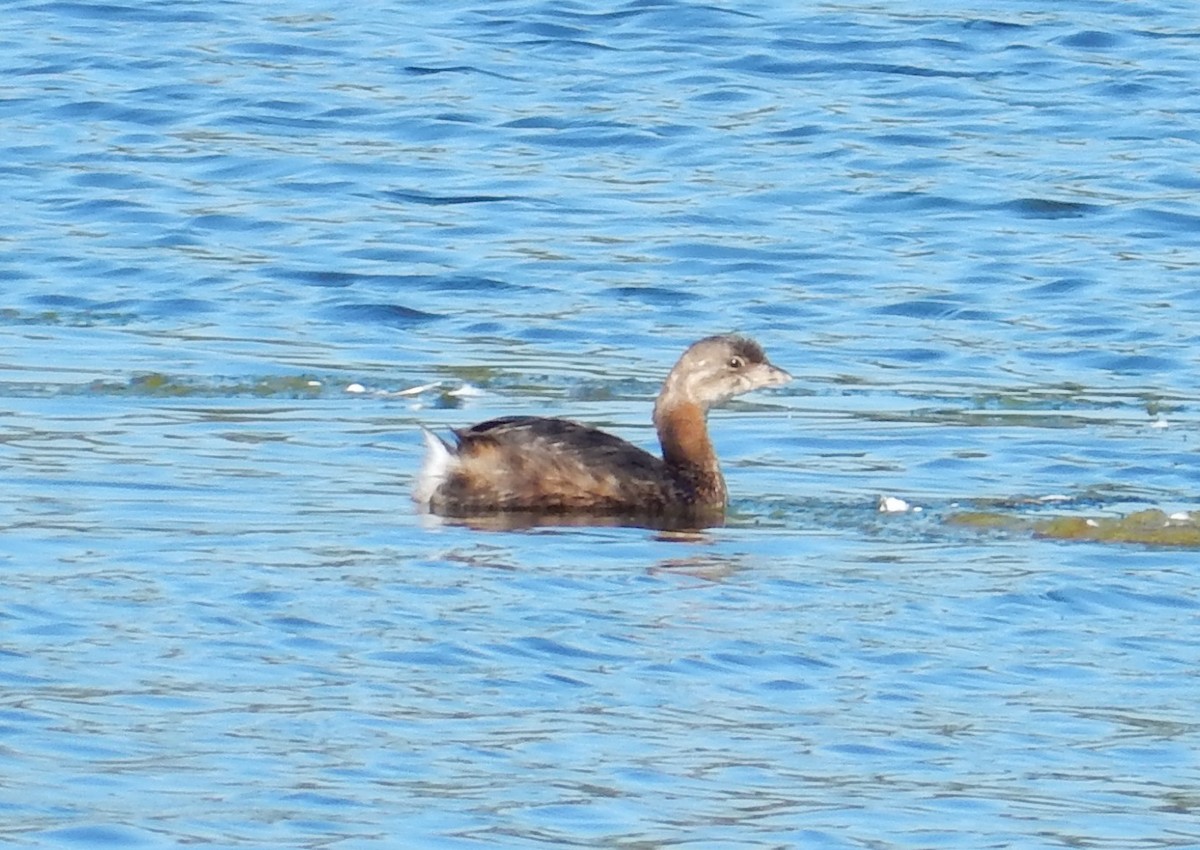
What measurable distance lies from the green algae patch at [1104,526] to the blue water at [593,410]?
6.9 inches

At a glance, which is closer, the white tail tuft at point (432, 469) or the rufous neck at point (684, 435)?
the white tail tuft at point (432, 469)

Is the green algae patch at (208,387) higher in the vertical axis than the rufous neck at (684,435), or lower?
lower

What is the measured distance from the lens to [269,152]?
20.5 meters

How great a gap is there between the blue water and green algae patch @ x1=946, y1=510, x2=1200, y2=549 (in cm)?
17

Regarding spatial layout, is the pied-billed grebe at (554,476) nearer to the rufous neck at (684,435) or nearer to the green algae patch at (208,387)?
the rufous neck at (684,435)

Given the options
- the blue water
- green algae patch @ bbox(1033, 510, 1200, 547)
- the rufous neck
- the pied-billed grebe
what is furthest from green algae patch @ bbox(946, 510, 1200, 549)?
the rufous neck

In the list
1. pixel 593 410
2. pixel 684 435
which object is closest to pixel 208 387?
pixel 593 410

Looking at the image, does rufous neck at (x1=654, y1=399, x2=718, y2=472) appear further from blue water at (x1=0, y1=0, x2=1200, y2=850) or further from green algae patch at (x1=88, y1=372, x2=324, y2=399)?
green algae patch at (x1=88, y1=372, x2=324, y2=399)

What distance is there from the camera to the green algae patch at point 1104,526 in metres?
10.3

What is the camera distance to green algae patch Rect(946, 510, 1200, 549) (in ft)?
33.8

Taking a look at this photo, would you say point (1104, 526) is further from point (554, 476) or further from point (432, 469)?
point (432, 469)

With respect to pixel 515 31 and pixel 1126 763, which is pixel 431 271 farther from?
pixel 1126 763

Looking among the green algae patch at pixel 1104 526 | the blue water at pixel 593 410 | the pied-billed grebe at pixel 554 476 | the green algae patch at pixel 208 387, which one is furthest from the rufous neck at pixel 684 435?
the green algae patch at pixel 208 387

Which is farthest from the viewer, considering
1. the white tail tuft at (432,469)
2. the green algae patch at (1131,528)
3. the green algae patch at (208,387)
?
the green algae patch at (208,387)
